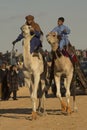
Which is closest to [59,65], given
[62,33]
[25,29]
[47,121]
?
[62,33]

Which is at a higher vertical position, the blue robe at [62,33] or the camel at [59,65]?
the blue robe at [62,33]

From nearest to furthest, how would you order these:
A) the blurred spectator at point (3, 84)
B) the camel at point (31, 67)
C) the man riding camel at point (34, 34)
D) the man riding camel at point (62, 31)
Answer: the camel at point (31, 67)
the man riding camel at point (34, 34)
the man riding camel at point (62, 31)
the blurred spectator at point (3, 84)

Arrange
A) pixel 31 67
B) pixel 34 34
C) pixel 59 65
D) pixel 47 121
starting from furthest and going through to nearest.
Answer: pixel 59 65, pixel 34 34, pixel 31 67, pixel 47 121

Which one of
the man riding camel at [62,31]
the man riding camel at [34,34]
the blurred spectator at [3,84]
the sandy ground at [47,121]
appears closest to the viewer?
the sandy ground at [47,121]

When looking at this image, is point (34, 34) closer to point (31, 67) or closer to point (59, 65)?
point (31, 67)

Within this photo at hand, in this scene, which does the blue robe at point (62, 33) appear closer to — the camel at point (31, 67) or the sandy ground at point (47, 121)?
the camel at point (31, 67)

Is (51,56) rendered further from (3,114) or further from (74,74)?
(3,114)

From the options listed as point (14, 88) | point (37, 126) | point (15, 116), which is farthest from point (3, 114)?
point (14, 88)

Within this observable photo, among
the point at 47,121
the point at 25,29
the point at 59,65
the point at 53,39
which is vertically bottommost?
the point at 47,121

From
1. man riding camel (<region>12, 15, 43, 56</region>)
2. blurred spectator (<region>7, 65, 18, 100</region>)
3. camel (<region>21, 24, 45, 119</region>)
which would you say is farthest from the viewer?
blurred spectator (<region>7, 65, 18, 100</region>)

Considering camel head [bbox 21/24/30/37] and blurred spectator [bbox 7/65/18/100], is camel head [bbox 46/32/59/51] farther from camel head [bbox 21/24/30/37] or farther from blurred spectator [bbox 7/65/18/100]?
blurred spectator [bbox 7/65/18/100]

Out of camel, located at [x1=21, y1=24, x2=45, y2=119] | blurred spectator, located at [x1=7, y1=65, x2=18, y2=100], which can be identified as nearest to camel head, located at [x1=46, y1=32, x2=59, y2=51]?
camel, located at [x1=21, y1=24, x2=45, y2=119]

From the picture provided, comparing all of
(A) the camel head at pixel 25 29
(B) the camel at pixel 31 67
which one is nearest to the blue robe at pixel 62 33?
(B) the camel at pixel 31 67

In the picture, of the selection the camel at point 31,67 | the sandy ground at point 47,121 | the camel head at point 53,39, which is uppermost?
the camel head at point 53,39
